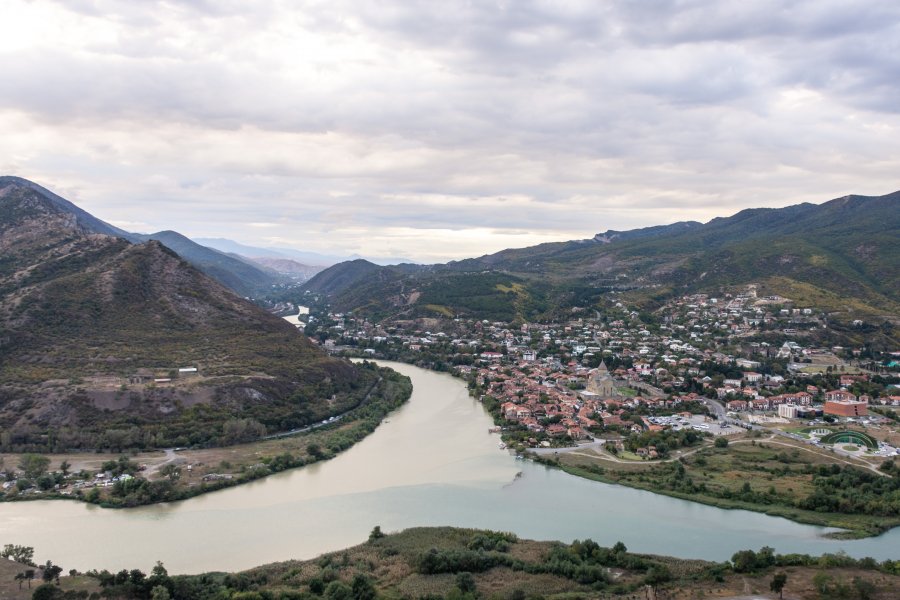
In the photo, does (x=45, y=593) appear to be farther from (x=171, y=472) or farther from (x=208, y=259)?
(x=208, y=259)

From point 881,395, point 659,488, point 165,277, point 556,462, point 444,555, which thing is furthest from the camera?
point 165,277

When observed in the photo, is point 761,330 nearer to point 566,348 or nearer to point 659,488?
point 566,348

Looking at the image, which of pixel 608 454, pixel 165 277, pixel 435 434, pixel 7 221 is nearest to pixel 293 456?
pixel 435 434

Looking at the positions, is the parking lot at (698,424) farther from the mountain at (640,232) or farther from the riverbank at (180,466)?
the mountain at (640,232)

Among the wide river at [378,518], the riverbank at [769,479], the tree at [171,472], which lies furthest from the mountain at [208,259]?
the riverbank at [769,479]

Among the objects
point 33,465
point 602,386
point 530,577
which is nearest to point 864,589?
point 530,577

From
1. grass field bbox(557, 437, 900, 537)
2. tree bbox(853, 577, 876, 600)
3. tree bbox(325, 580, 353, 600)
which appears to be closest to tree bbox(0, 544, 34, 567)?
tree bbox(325, 580, 353, 600)
